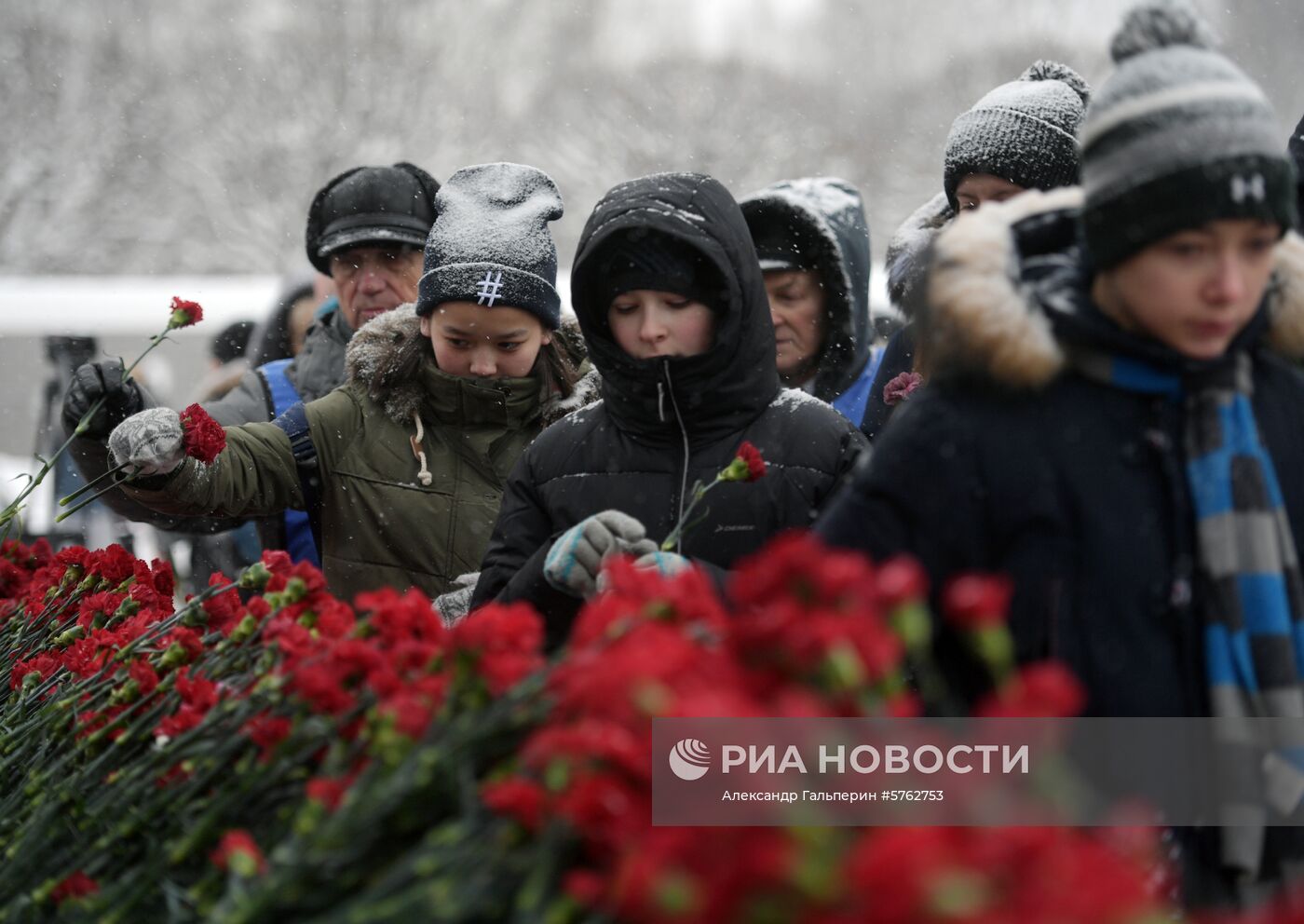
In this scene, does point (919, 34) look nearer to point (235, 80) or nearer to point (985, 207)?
point (235, 80)

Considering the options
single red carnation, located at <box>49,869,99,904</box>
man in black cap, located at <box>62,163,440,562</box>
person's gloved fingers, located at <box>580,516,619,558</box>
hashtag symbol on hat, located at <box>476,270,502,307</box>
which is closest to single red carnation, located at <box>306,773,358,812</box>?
single red carnation, located at <box>49,869,99,904</box>

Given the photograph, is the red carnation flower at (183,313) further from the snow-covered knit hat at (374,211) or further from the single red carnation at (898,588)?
the single red carnation at (898,588)

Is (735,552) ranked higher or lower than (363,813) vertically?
higher

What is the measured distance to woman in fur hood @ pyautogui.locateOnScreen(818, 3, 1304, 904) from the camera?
1831mm

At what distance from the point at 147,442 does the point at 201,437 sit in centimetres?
10

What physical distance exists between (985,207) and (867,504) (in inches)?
18.7

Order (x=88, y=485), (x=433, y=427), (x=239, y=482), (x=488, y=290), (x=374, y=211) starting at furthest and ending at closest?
Answer: (x=374, y=211) < (x=433, y=427) < (x=488, y=290) < (x=239, y=482) < (x=88, y=485)

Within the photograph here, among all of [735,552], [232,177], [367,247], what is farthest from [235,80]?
[735,552]

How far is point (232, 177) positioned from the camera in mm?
28484

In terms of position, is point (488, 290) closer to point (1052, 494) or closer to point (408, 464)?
point (408, 464)

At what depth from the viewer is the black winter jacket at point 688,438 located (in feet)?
9.05

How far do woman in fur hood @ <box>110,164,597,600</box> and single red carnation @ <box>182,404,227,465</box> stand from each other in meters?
0.32

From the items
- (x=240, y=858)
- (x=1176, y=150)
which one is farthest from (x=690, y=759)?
(x=1176, y=150)

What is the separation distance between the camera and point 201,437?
9.84ft
